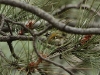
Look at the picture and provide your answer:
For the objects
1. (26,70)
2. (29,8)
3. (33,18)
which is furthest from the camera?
(33,18)

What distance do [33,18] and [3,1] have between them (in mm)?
404

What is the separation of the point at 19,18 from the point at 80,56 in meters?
0.22

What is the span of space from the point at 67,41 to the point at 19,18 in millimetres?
181

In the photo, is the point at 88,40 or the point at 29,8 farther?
the point at 88,40

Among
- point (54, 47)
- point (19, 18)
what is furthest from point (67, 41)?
point (19, 18)

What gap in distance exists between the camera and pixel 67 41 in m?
0.91

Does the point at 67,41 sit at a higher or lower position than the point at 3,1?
lower

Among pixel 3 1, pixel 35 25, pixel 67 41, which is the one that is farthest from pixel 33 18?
pixel 3 1

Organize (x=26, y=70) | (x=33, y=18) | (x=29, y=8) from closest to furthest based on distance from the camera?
(x=29, y=8) < (x=26, y=70) < (x=33, y=18)

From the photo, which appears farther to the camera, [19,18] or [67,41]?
[19,18]

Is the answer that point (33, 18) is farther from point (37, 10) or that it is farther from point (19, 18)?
point (37, 10)

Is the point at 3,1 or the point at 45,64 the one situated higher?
the point at 3,1

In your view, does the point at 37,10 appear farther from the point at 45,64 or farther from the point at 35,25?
the point at 35,25

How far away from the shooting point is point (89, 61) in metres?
0.92
